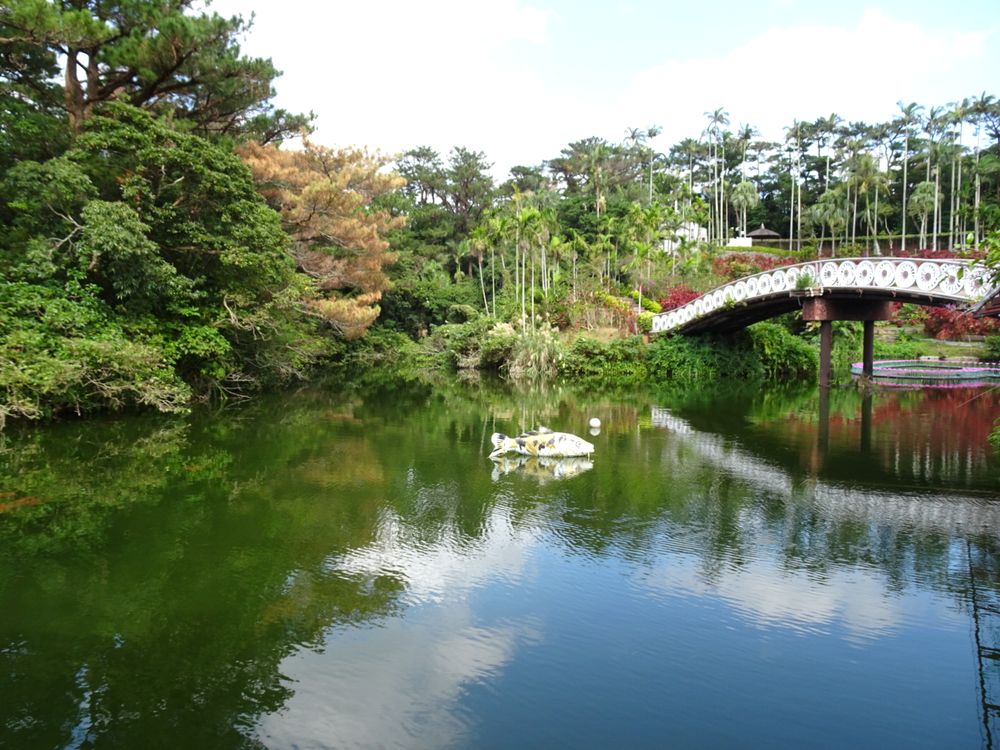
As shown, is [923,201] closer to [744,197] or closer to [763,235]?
[763,235]

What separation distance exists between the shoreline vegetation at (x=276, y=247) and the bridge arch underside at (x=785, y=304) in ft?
3.19

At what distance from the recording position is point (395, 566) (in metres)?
7.02

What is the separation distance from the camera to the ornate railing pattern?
1580cm

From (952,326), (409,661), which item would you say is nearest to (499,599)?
(409,661)

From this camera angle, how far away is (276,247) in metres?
19.2

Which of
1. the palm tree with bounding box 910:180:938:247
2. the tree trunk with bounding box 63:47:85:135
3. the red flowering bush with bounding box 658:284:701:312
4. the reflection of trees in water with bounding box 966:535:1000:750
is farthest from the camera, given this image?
the palm tree with bounding box 910:180:938:247

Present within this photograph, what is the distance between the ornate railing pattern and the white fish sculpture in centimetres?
748

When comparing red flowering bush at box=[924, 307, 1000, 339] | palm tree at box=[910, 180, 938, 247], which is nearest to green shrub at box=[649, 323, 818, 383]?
red flowering bush at box=[924, 307, 1000, 339]

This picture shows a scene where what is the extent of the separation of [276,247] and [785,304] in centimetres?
1660

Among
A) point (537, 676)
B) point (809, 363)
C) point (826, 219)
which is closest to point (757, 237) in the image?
point (826, 219)

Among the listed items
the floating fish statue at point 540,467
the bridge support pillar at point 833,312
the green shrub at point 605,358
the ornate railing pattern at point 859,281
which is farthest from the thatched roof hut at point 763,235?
the floating fish statue at point 540,467

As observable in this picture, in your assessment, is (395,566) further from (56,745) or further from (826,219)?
(826,219)

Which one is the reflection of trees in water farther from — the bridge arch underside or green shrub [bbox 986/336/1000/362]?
green shrub [bbox 986/336/1000/362]

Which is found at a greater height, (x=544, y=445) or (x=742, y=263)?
(x=742, y=263)
